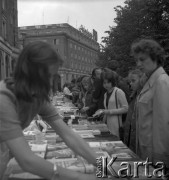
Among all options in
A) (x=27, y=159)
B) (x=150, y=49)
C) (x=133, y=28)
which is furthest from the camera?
(x=133, y=28)

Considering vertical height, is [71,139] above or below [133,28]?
below

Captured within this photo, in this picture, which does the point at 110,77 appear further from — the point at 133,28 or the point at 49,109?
the point at 133,28

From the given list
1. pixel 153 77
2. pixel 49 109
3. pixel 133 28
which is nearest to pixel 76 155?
pixel 49 109

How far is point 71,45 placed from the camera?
72688 mm

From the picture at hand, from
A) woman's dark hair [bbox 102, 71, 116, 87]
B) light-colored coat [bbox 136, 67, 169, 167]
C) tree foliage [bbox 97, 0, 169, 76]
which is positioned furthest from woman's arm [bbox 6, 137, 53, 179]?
tree foliage [bbox 97, 0, 169, 76]

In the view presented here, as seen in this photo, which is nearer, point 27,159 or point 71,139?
point 27,159

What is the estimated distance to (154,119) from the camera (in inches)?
109

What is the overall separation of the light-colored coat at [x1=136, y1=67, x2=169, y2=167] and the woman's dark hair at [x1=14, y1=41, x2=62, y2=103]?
1.51 m

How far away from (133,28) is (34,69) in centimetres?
2017

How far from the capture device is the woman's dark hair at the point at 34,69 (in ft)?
4.68

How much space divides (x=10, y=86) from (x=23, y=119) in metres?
0.20

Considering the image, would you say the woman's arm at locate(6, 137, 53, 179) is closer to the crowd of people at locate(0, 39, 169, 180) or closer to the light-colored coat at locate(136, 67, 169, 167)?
the crowd of people at locate(0, 39, 169, 180)

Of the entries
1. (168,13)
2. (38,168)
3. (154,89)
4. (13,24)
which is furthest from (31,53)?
(13,24)

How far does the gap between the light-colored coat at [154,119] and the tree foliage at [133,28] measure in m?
9.60
